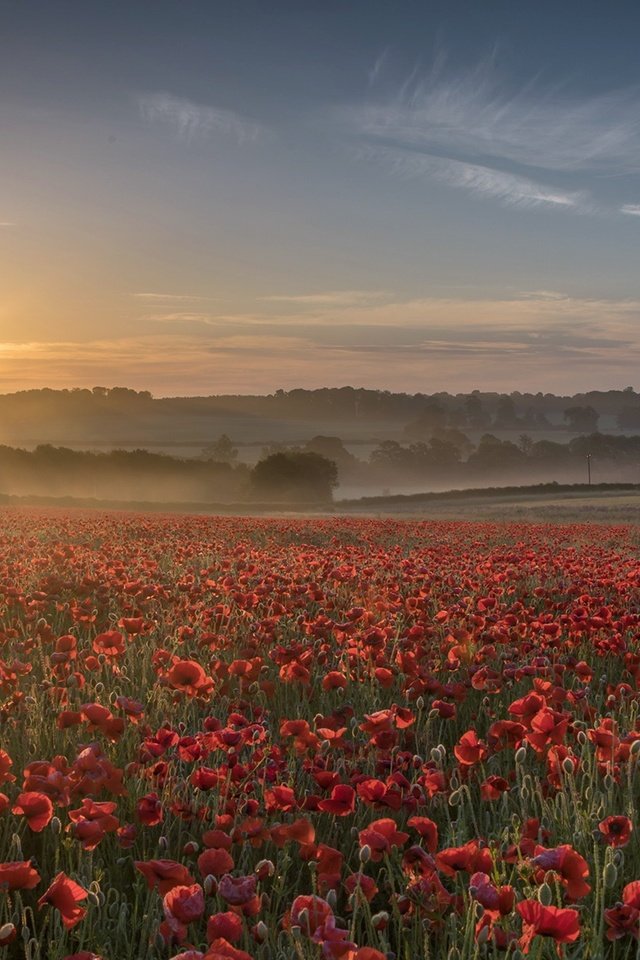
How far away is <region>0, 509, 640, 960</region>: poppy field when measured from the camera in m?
2.34

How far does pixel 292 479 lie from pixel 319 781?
289 feet

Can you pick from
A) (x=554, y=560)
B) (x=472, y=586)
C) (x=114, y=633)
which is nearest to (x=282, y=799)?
(x=114, y=633)

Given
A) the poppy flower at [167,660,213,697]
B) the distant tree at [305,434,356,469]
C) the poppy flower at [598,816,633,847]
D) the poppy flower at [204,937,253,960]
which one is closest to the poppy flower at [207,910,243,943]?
the poppy flower at [204,937,253,960]

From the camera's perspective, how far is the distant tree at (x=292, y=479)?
295ft

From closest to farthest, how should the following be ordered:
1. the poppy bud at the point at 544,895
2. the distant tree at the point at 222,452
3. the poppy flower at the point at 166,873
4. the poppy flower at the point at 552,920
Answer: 1. the poppy flower at the point at 552,920
2. the poppy bud at the point at 544,895
3. the poppy flower at the point at 166,873
4. the distant tree at the point at 222,452

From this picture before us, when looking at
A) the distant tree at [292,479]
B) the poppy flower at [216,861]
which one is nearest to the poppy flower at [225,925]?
the poppy flower at [216,861]

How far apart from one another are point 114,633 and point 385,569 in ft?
18.1

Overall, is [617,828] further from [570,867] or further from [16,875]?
[16,875]

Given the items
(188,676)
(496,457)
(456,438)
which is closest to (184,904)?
→ (188,676)

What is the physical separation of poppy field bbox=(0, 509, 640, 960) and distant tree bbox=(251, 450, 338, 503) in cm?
8135

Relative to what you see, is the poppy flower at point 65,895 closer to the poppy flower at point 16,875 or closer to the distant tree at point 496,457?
the poppy flower at point 16,875

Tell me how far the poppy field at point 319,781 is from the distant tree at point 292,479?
3203 inches

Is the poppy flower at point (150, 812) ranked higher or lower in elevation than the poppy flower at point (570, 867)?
lower

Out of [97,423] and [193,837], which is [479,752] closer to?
[193,837]
